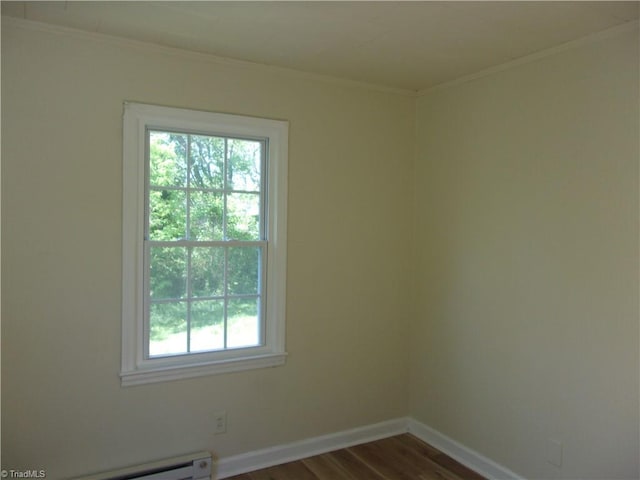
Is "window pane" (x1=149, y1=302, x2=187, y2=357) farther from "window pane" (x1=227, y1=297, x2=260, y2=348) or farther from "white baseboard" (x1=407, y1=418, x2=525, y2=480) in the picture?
"white baseboard" (x1=407, y1=418, x2=525, y2=480)

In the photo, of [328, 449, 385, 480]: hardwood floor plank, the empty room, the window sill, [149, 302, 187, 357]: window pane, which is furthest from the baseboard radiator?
[328, 449, 385, 480]: hardwood floor plank

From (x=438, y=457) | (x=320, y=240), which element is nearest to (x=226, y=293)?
(x=320, y=240)

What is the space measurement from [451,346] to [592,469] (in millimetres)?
1069

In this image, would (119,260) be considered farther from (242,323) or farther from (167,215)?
(242,323)

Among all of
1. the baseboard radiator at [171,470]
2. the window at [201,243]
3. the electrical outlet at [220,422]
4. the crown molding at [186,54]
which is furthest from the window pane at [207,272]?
the crown molding at [186,54]

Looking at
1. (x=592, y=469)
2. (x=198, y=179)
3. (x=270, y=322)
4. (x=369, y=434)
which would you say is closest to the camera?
(x=592, y=469)

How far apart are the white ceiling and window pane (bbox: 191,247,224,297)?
45.3 inches

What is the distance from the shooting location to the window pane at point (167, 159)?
2812 mm

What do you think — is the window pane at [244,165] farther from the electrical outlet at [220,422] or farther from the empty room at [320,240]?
the electrical outlet at [220,422]

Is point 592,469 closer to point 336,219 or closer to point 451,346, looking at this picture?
point 451,346

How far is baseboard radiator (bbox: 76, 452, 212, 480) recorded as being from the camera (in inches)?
104

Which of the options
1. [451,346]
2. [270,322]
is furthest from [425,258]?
[270,322]

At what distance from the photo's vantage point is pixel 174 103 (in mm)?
2801

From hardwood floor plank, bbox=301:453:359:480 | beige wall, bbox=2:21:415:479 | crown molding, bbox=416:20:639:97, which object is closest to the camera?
crown molding, bbox=416:20:639:97
